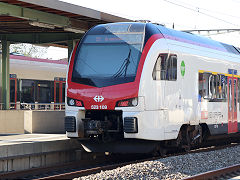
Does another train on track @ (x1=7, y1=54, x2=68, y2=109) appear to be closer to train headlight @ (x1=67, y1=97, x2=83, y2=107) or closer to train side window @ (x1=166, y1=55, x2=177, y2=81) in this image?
train headlight @ (x1=67, y1=97, x2=83, y2=107)

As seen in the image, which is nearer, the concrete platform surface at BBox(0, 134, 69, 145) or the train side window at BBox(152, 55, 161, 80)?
the train side window at BBox(152, 55, 161, 80)

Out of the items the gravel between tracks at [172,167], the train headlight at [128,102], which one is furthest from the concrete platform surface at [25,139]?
the gravel between tracks at [172,167]

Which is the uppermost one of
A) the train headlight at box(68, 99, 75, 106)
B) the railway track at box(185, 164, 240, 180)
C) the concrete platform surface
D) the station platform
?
the train headlight at box(68, 99, 75, 106)

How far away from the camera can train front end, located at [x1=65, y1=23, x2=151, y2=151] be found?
34.2ft

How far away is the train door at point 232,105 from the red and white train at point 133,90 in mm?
2376

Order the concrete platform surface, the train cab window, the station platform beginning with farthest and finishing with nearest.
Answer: the concrete platform surface < the train cab window < the station platform

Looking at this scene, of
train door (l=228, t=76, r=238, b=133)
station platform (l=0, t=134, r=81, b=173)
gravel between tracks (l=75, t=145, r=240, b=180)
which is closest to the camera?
gravel between tracks (l=75, t=145, r=240, b=180)

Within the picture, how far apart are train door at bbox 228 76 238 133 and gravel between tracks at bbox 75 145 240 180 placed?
7.96ft

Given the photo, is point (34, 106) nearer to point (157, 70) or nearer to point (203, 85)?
point (203, 85)

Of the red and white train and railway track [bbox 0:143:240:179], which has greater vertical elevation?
the red and white train

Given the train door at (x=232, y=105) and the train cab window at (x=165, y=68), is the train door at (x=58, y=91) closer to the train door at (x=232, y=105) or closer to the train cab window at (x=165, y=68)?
the train door at (x=232, y=105)

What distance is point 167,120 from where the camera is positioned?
36.0 ft

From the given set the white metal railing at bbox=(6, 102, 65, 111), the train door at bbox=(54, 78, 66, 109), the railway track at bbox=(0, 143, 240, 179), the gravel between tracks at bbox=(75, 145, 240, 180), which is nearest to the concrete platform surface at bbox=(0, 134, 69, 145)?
the railway track at bbox=(0, 143, 240, 179)

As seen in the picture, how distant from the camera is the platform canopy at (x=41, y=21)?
44.6 ft
